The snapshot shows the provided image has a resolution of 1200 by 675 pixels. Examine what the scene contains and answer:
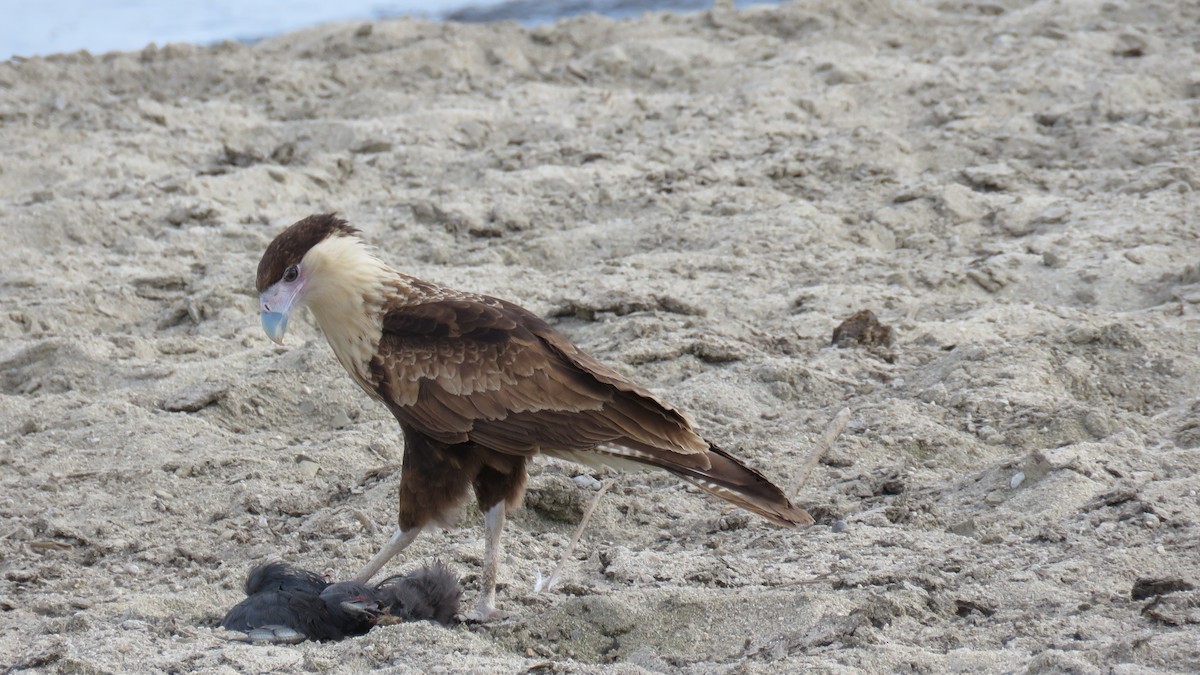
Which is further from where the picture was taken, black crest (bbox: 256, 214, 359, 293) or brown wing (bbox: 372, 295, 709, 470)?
black crest (bbox: 256, 214, 359, 293)

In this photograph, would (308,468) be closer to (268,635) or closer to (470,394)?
(470,394)

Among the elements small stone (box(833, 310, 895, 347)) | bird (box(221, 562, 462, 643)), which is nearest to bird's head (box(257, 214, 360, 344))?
bird (box(221, 562, 462, 643))

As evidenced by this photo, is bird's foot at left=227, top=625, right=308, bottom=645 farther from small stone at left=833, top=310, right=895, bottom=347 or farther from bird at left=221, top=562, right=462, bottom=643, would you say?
small stone at left=833, top=310, right=895, bottom=347

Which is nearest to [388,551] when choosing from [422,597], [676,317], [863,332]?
[422,597]

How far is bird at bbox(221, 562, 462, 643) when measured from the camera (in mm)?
3705

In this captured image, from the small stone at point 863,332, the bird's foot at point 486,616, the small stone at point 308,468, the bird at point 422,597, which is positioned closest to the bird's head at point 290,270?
the small stone at point 308,468

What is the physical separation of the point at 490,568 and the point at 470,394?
0.50 meters

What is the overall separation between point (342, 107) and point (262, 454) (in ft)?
12.2

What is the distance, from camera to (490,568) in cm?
402

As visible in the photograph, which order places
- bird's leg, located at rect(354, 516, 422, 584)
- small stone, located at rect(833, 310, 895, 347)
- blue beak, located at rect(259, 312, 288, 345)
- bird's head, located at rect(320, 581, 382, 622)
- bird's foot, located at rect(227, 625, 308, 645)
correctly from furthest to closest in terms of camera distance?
1. small stone, located at rect(833, 310, 895, 347)
2. blue beak, located at rect(259, 312, 288, 345)
3. bird's leg, located at rect(354, 516, 422, 584)
4. bird's head, located at rect(320, 581, 382, 622)
5. bird's foot, located at rect(227, 625, 308, 645)

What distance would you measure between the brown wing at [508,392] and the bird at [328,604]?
17.3 inches

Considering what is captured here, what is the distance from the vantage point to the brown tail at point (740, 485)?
3873 mm

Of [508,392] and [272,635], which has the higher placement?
[508,392]

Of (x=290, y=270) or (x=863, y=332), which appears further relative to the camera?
(x=863, y=332)
